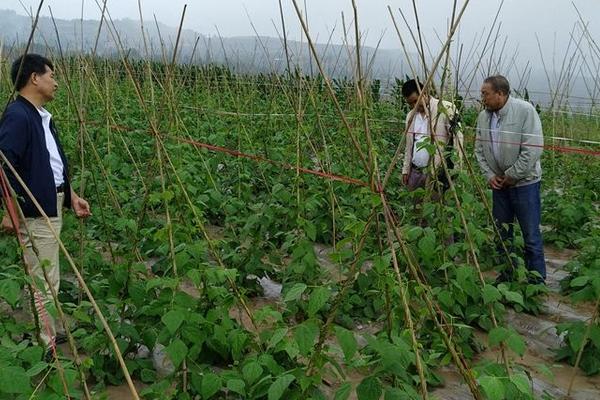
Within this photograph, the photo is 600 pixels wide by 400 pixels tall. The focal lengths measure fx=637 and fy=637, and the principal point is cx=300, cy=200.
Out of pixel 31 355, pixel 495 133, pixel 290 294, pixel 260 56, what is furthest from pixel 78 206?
pixel 260 56

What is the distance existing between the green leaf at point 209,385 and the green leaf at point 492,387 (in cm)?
84

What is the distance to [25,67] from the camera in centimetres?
263

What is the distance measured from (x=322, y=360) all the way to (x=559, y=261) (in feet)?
10.0

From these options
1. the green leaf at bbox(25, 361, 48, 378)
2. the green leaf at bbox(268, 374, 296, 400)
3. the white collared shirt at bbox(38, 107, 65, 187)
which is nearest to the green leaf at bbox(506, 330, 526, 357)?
the green leaf at bbox(268, 374, 296, 400)

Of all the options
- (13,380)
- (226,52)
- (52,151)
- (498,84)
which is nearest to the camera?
(13,380)

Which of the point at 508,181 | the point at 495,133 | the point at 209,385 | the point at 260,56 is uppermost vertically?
the point at 260,56

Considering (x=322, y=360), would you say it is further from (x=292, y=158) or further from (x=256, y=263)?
(x=292, y=158)

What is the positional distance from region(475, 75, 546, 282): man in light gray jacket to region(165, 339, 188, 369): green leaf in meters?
2.04

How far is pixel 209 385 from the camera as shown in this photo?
6.65ft

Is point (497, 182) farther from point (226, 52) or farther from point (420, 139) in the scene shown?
point (226, 52)

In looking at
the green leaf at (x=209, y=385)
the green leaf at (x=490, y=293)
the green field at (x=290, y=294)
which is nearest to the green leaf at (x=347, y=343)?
the green field at (x=290, y=294)

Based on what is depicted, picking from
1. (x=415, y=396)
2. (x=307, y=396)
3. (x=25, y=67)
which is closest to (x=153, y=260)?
(x=25, y=67)

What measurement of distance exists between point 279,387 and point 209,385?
31 cm

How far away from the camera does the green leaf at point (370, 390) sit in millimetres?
1768
